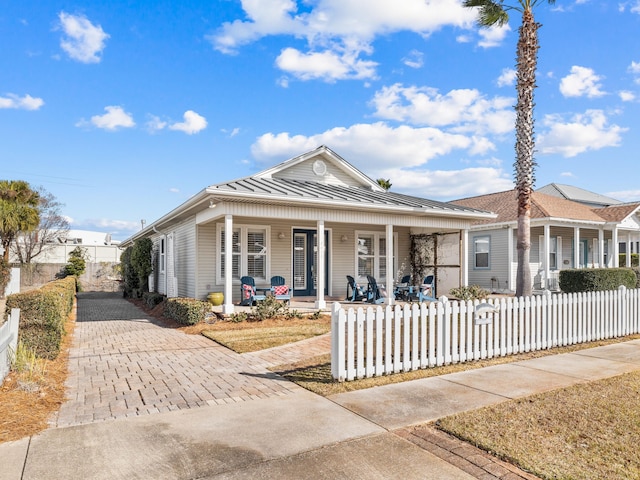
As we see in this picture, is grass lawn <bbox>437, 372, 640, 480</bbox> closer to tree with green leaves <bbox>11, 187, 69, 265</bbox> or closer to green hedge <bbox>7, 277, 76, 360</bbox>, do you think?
Answer: green hedge <bbox>7, 277, 76, 360</bbox>

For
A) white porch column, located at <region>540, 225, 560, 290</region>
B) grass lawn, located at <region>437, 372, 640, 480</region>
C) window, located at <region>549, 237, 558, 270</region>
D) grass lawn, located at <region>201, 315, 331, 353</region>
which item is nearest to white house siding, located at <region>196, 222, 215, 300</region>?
grass lawn, located at <region>201, 315, 331, 353</region>

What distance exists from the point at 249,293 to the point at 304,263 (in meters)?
3.26

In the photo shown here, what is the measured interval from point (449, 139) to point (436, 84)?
5287 millimetres

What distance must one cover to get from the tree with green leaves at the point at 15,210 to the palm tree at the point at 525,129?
2601 cm

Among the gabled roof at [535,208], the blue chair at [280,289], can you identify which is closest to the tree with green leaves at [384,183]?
the gabled roof at [535,208]

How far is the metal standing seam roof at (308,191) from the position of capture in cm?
1225

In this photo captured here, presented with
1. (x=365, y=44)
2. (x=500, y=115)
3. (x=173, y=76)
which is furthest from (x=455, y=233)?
(x=173, y=76)

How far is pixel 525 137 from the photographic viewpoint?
13992 mm

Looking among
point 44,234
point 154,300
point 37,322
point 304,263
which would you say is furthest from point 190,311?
point 44,234

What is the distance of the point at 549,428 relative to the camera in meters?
4.19

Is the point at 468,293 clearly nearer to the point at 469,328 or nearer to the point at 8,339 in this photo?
the point at 469,328

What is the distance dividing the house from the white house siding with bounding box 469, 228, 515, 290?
11.6 feet

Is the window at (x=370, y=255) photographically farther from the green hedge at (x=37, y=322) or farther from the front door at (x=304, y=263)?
the green hedge at (x=37, y=322)

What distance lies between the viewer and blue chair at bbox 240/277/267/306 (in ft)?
43.1
